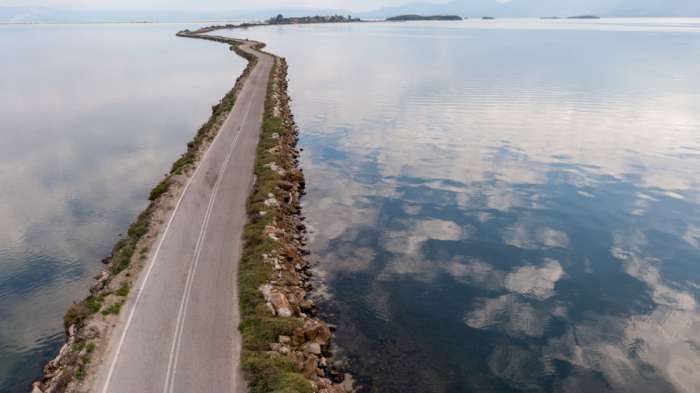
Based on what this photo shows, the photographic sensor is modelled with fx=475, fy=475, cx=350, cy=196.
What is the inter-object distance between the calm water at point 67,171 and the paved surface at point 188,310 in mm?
6046

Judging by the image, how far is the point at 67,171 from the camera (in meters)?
58.9

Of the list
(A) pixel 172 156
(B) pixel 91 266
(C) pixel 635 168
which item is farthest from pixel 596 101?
(B) pixel 91 266

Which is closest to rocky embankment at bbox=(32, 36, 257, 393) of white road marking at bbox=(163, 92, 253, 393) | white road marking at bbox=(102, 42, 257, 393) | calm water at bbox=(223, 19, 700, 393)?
white road marking at bbox=(102, 42, 257, 393)

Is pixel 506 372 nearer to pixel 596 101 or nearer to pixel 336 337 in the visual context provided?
pixel 336 337

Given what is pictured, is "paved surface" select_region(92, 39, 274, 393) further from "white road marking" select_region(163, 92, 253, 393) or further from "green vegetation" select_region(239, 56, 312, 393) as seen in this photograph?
"green vegetation" select_region(239, 56, 312, 393)

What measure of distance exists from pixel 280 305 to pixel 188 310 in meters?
5.46

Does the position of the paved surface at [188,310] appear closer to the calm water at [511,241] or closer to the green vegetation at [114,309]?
the green vegetation at [114,309]

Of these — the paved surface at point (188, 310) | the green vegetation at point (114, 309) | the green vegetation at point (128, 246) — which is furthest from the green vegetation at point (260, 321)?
the green vegetation at point (128, 246)

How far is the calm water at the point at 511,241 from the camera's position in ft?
90.5

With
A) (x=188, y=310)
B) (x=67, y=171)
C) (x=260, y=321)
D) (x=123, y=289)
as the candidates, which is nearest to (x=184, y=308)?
(x=188, y=310)

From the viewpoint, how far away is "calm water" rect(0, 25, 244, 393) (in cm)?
3291

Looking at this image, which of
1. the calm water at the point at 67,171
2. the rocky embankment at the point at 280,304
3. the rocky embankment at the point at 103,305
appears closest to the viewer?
the rocky embankment at the point at 280,304

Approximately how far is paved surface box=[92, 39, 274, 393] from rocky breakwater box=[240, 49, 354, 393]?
97cm

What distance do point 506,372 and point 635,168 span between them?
41.9 meters
